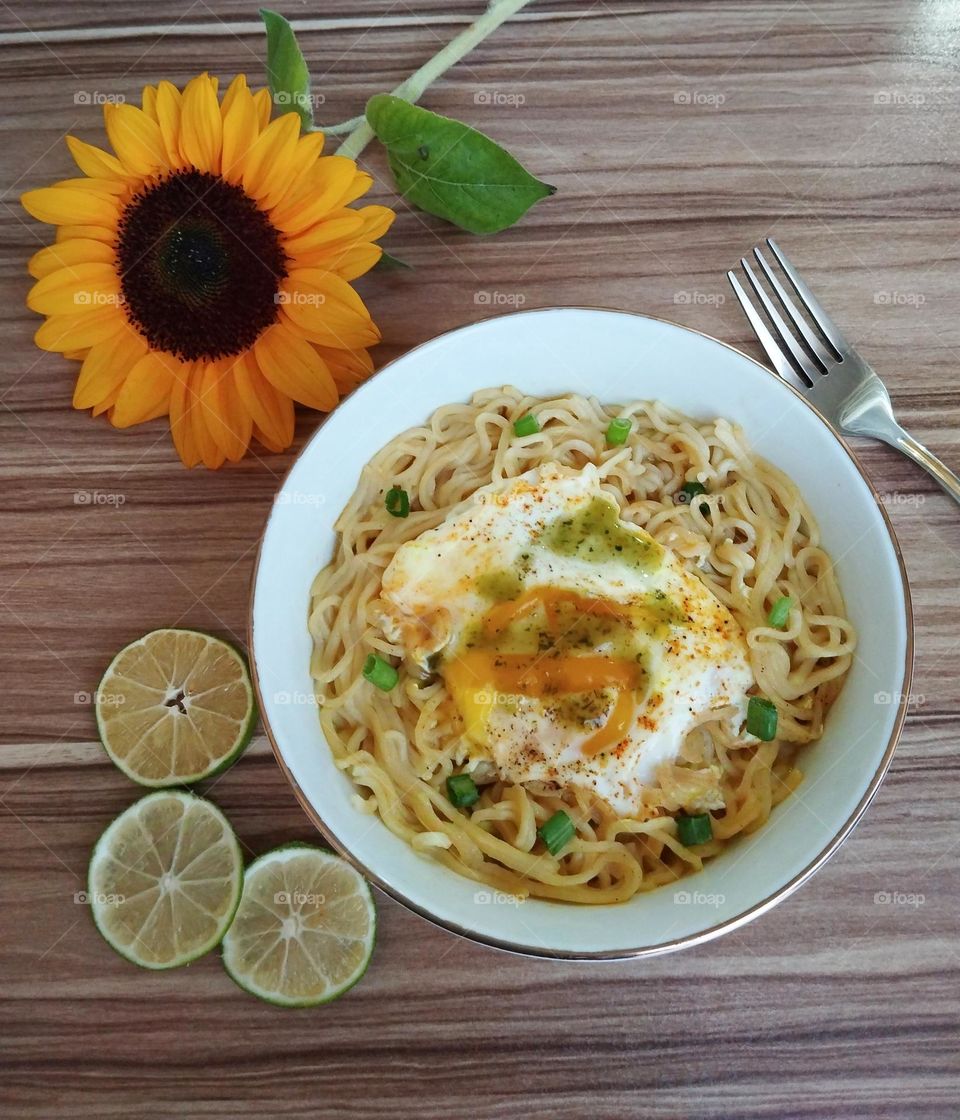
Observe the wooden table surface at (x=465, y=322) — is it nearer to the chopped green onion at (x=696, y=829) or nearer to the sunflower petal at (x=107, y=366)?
the sunflower petal at (x=107, y=366)

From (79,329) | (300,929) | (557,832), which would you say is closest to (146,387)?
(79,329)

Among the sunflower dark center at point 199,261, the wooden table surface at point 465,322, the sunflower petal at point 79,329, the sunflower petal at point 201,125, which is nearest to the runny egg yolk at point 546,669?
the wooden table surface at point 465,322

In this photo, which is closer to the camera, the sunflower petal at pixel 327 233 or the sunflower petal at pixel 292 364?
the sunflower petal at pixel 327 233

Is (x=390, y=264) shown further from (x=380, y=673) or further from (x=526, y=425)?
(x=380, y=673)

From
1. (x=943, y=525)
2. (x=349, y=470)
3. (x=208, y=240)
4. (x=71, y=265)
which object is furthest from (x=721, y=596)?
(x=71, y=265)

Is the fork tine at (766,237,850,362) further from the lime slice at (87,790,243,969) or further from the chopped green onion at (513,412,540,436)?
the lime slice at (87,790,243,969)
